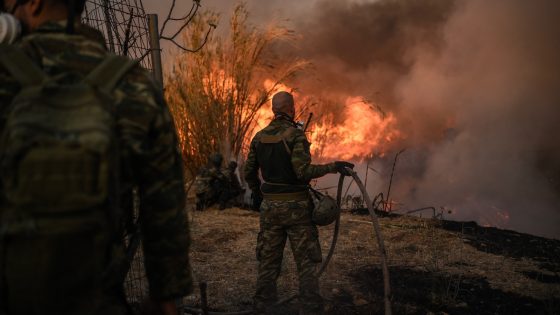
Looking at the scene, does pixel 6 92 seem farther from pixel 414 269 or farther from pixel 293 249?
pixel 414 269

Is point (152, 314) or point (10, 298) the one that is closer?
point (10, 298)

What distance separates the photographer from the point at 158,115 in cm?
120

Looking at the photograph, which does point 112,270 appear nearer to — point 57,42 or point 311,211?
point 57,42

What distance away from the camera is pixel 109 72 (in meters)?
1.12

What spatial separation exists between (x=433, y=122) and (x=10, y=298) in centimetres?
1769

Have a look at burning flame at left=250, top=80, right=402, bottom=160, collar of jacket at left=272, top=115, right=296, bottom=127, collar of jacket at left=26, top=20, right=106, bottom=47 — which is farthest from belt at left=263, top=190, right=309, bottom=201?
burning flame at left=250, top=80, right=402, bottom=160

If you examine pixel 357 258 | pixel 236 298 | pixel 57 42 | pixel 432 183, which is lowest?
pixel 236 298

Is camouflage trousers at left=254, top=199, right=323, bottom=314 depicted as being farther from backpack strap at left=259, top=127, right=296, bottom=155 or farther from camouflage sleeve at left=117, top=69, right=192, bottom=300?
camouflage sleeve at left=117, top=69, right=192, bottom=300

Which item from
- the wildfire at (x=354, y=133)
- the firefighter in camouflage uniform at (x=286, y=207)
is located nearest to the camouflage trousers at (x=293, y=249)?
the firefighter in camouflage uniform at (x=286, y=207)

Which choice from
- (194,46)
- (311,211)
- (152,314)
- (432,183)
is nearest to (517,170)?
(432,183)

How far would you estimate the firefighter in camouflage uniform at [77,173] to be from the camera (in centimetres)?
99

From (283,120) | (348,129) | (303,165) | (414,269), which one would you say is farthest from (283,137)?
(348,129)

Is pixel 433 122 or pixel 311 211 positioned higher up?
pixel 433 122

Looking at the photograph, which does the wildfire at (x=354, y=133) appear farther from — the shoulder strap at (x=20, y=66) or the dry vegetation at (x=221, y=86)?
the shoulder strap at (x=20, y=66)
